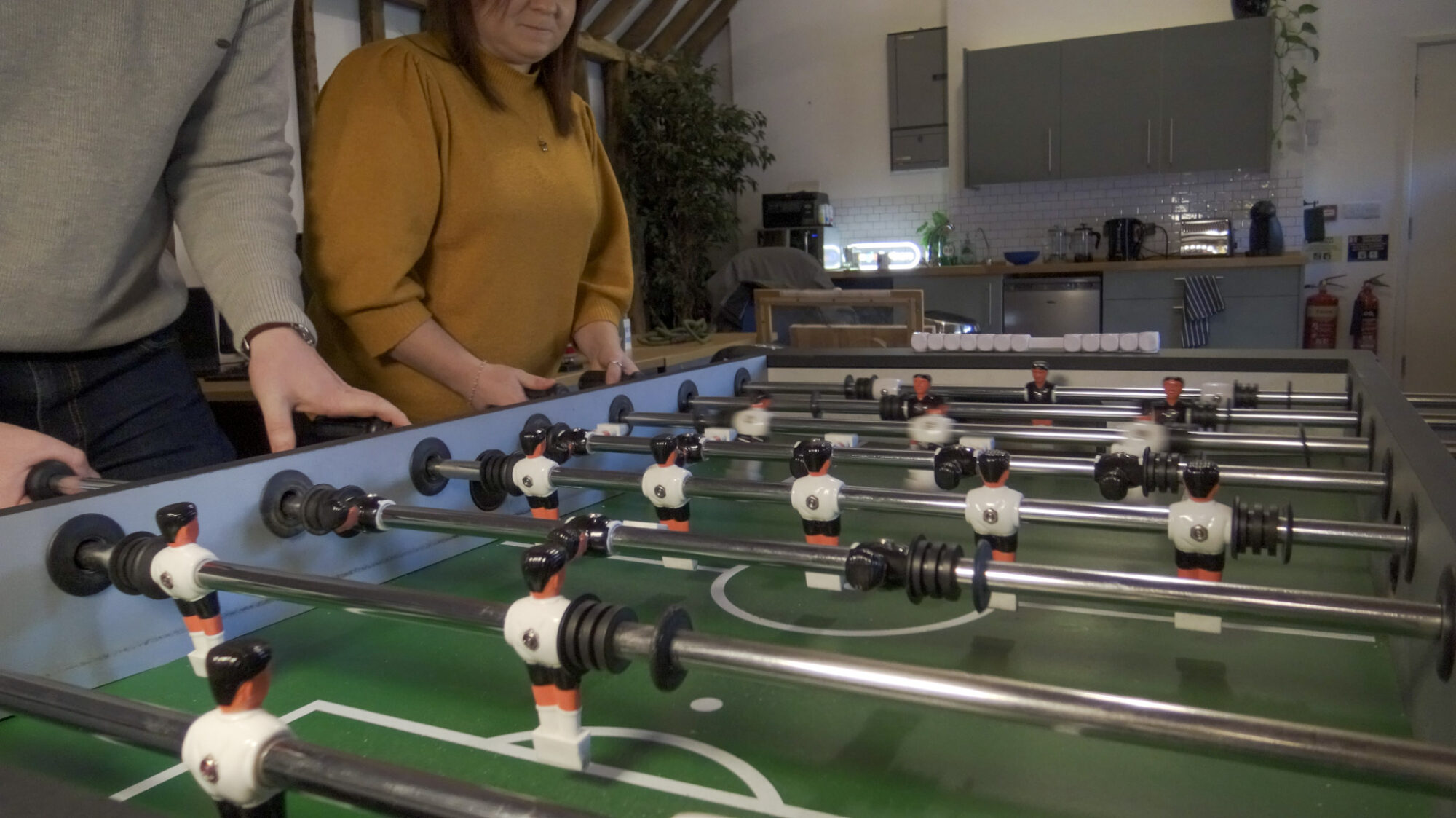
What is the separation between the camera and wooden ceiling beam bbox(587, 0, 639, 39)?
6219mm

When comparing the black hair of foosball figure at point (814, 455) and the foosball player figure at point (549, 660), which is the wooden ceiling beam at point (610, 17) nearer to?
the black hair of foosball figure at point (814, 455)

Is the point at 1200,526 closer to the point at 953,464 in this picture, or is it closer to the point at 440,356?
the point at 953,464

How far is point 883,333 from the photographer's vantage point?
11.2 ft

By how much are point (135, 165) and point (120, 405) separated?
0.99 ft

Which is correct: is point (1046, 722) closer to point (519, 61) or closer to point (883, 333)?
point (519, 61)

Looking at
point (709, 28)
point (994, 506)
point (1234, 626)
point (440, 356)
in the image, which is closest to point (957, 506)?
point (994, 506)

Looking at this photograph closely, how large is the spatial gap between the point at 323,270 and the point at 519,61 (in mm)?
471

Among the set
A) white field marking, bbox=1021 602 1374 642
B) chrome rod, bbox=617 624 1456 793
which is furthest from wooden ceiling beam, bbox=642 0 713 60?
chrome rod, bbox=617 624 1456 793

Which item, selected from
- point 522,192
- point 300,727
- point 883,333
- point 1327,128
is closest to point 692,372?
point 522,192

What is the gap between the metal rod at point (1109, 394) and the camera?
145 centimetres

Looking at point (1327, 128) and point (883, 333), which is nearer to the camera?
point (883, 333)

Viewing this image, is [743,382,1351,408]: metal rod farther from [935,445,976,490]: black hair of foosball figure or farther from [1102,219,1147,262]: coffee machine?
[1102,219,1147,262]: coffee machine

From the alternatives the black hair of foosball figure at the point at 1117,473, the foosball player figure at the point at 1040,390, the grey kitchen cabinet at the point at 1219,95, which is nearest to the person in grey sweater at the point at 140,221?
the black hair of foosball figure at the point at 1117,473

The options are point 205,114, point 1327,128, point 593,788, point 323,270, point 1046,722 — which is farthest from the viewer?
point 1327,128
